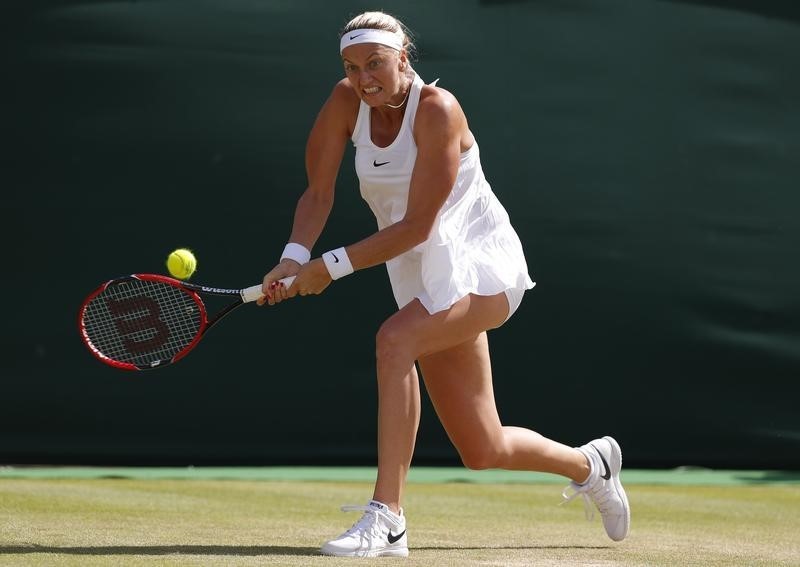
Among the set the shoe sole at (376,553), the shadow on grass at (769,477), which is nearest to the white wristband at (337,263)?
the shoe sole at (376,553)

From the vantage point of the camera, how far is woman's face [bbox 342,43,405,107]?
3.34 m

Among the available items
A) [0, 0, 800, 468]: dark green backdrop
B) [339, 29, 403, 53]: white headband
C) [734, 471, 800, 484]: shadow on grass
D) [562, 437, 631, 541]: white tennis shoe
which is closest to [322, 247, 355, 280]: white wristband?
[339, 29, 403, 53]: white headband

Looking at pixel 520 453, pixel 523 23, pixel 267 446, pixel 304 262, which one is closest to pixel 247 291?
pixel 304 262

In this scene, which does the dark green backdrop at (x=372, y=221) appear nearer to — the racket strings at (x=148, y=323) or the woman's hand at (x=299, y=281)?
the racket strings at (x=148, y=323)

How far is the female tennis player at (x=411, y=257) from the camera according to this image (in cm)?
330

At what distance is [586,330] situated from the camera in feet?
19.2

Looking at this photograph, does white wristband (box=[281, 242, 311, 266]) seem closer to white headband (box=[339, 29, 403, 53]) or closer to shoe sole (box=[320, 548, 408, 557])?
white headband (box=[339, 29, 403, 53])

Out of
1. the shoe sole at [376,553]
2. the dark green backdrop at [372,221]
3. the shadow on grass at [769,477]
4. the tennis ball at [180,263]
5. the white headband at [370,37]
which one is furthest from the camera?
the shadow on grass at [769,477]

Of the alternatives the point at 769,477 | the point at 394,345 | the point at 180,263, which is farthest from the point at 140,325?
the point at 769,477

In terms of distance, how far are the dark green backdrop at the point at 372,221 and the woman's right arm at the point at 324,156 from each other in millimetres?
2112

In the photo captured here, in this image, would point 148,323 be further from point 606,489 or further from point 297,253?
point 606,489

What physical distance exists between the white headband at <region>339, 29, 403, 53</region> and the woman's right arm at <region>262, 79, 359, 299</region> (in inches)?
8.2

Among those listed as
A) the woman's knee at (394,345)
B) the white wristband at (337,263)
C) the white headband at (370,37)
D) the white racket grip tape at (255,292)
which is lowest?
the woman's knee at (394,345)

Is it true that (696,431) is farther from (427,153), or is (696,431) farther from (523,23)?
(427,153)
